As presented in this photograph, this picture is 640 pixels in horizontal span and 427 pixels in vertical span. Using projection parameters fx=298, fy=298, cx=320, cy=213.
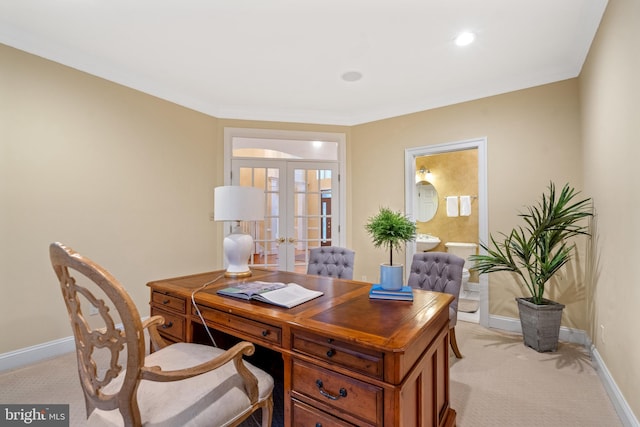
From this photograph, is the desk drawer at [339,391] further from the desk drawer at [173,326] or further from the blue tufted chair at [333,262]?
the blue tufted chair at [333,262]

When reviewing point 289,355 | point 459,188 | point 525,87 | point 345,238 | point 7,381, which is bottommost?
point 7,381

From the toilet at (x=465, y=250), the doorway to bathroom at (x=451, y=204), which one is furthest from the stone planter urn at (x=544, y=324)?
the toilet at (x=465, y=250)

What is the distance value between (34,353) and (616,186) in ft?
Answer: 14.9

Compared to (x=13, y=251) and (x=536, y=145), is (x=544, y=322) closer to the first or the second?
(x=536, y=145)

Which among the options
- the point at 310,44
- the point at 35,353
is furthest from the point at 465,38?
the point at 35,353

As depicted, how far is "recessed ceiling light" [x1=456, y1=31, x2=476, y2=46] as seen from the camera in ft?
7.96

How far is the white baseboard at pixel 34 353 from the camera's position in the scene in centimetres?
235

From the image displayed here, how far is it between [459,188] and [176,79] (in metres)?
4.40

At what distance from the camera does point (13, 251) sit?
2.39 m

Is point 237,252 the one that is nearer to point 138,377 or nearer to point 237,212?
point 237,212

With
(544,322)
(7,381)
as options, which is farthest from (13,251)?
(544,322)

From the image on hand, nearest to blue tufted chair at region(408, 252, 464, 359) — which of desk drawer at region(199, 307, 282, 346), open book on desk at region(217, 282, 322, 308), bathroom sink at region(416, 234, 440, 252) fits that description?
open book on desk at region(217, 282, 322, 308)

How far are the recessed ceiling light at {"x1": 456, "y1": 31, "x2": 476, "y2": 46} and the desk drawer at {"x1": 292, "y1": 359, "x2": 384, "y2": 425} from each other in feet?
8.77

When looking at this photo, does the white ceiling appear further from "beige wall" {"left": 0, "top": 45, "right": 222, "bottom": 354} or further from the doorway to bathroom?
the doorway to bathroom
